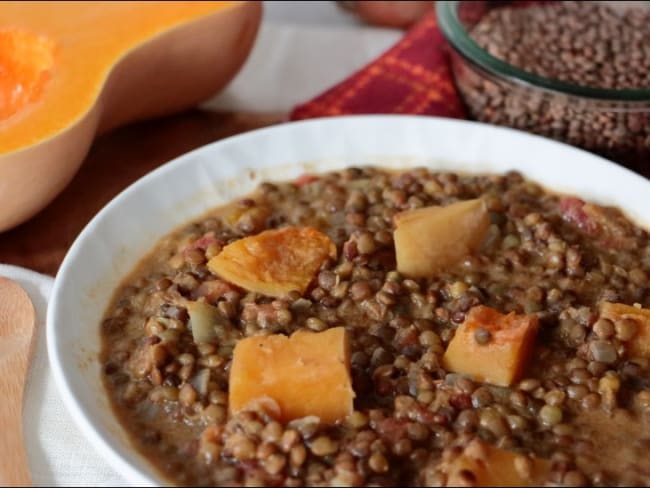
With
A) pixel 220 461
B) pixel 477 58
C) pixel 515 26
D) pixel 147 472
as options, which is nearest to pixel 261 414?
pixel 220 461

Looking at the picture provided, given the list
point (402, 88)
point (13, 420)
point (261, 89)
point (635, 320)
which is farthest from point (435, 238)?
point (261, 89)

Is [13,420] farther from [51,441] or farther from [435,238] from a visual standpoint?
[435,238]

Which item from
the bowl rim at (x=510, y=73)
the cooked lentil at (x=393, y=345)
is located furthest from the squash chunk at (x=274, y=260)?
the bowl rim at (x=510, y=73)

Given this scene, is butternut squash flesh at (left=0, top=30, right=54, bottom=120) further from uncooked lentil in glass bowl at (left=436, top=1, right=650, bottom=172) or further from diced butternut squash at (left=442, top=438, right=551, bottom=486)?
diced butternut squash at (left=442, top=438, right=551, bottom=486)

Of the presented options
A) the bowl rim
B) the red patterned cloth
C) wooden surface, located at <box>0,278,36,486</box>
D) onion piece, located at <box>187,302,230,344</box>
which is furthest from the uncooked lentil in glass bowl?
wooden surface, located at <box>0,278,36,486</box>

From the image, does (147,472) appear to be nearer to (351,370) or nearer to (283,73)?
(351,370)
